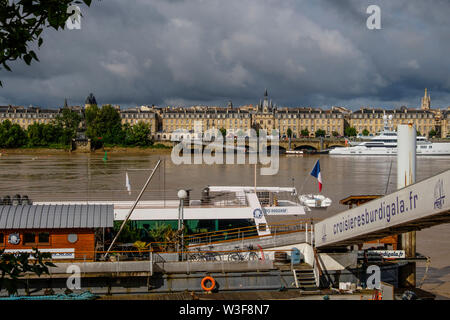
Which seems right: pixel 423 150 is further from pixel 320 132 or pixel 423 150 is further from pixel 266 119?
pixel 266 119

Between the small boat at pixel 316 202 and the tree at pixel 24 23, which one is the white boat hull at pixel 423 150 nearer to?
the small boat at pixel 316 202

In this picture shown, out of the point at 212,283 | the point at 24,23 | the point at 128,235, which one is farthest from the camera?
the point at 128,235

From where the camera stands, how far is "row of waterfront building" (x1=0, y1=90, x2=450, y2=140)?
488 feet

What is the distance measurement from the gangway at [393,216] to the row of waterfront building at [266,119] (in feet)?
443

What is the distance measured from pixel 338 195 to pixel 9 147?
88594mm

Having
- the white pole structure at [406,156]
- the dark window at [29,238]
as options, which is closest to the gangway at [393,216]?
the white pole structure at [406,156]

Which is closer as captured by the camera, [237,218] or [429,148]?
[237,218]

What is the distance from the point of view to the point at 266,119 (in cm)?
15350

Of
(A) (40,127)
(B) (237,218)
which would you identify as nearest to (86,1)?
(B) (237,218)

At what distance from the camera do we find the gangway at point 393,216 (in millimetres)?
7113

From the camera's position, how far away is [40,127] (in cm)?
10906

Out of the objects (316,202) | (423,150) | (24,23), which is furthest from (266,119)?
(24,23)

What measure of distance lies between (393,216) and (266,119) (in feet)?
478
